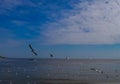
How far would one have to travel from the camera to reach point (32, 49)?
27.9 metres

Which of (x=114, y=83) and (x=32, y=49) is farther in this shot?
(x=114, y=83)

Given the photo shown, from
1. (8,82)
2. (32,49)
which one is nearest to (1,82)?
(8,82)

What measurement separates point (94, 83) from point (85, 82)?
66.8 inches

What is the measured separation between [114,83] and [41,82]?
12.3 metres

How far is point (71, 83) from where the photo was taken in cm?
4825

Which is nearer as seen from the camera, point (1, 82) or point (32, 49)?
point (32, 49)

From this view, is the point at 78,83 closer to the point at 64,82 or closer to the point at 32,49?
the point at 64,82

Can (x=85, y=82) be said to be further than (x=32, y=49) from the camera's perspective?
Yes

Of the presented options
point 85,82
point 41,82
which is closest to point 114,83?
point 85,82

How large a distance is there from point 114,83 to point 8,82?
1770cm

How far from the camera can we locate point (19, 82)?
47.2 meters

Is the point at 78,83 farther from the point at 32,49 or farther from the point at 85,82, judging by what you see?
the point at 32,49

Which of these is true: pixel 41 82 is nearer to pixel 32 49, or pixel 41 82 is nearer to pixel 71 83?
pixel 71 83

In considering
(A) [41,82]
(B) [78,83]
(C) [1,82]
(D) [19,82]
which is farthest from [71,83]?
(C) [1,82]
